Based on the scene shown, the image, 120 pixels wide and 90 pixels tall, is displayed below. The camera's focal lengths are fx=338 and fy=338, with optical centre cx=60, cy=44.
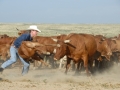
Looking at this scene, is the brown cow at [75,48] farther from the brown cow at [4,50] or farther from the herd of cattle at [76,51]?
the brown cow at [4,50]

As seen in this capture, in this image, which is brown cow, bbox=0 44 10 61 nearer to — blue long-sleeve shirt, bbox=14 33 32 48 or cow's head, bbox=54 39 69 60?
cow's head, bbox=54 39 69 60

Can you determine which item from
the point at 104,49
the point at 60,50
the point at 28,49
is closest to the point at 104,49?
the point at 104,49

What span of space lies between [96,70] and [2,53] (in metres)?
5.87

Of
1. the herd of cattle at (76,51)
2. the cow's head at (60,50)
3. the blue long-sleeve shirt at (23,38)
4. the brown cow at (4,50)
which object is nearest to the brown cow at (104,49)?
the herd of cattle at (76,51)

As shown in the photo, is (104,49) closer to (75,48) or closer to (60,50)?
(75,48)

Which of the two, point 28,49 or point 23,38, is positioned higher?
point 23,38

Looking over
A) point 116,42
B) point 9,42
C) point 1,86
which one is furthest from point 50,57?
point 1,86

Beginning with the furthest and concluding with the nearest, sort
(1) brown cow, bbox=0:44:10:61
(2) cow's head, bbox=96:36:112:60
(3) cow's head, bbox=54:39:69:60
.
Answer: (1) brown cow, bbox=0:44:10:61 < (2) cow's head, bbox=96:36:112:60 < (3) cow's head, bbox=54:39:69:60

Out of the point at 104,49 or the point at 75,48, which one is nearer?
the point at 75,48

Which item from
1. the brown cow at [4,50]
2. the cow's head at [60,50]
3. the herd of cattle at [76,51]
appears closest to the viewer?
the herd of cattle at [76,51]

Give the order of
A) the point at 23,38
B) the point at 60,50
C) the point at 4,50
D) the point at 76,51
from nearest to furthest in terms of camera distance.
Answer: the point at 23,38
the point at 60,50
the point at 76,51
the point at 4,50

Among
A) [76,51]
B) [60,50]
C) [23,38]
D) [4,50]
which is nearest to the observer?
[23,38]

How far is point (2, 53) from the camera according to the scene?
20.1 meters

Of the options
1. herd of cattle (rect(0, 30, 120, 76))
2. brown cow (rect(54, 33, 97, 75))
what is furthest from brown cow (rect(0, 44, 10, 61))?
brown cow (rect(54, 33, 97, 75))
